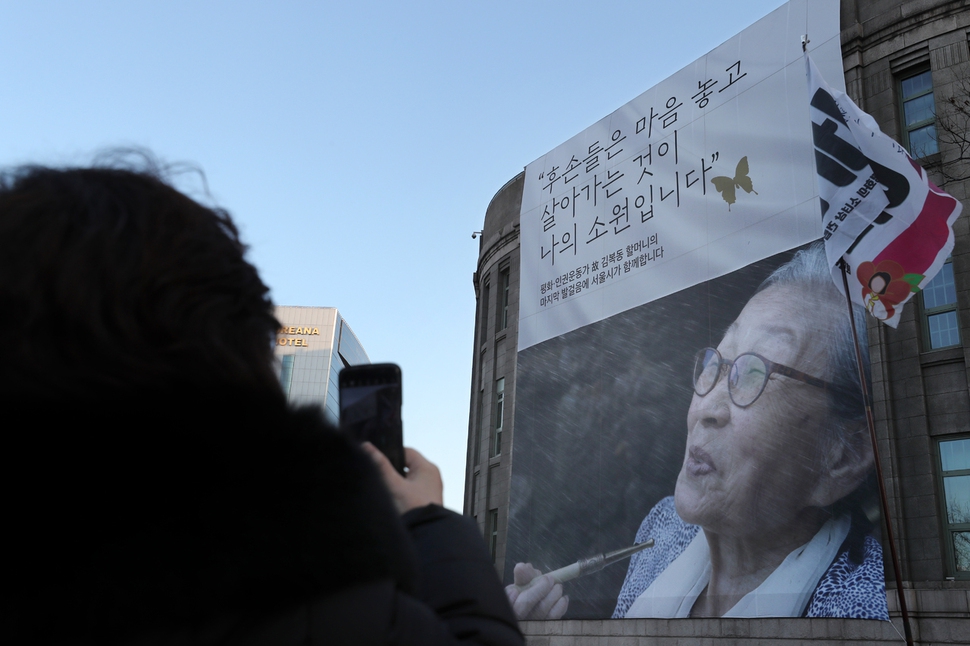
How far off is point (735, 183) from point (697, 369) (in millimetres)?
3624

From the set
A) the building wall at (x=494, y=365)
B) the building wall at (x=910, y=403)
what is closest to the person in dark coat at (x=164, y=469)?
the building wall at (x=910, y=403)

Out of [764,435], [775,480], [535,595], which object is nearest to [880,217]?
[764,435]

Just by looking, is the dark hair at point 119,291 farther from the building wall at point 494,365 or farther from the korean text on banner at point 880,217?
the building wall at point 494,365

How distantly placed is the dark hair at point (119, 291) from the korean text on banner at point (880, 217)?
397 inches

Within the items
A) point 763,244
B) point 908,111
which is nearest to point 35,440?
point 763,244

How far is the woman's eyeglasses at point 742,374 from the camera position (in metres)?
13.3

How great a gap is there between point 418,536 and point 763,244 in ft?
47.0

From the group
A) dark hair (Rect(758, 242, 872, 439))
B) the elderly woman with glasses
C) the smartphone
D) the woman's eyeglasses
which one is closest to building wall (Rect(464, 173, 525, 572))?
the elderly woman with glasses

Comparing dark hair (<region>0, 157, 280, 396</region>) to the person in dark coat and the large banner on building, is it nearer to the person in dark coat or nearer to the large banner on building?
the person in dark coat

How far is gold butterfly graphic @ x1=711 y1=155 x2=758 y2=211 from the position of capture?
50.0 feet

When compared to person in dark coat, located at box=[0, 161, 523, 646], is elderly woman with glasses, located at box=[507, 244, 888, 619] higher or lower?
higher

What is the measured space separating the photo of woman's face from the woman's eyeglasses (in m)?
0.09

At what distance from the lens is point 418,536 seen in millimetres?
1287

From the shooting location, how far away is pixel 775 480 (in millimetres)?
12992
